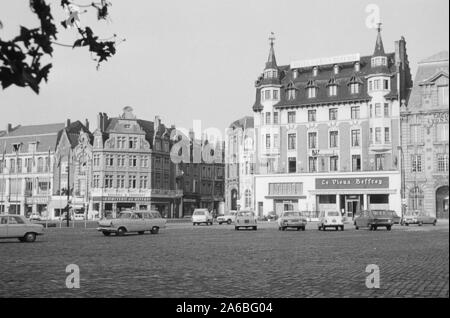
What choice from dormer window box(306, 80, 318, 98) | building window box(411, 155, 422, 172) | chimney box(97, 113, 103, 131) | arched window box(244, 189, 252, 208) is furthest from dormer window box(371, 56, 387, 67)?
chimney box(97, 113, 103, 131)

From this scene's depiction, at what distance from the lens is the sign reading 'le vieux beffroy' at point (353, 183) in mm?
55109

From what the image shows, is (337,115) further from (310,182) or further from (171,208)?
(171,208)

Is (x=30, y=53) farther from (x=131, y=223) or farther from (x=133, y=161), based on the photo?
(x=133, y=161)

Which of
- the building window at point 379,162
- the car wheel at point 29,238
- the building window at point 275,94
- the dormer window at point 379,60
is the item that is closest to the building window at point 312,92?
the building window at point 275,94

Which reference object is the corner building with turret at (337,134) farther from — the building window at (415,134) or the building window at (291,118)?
the building window at (415,134)

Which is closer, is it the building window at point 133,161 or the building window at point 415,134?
the building window at point 415,134

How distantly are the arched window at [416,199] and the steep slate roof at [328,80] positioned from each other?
9.71 metres


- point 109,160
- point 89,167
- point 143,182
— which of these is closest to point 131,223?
point 109,160

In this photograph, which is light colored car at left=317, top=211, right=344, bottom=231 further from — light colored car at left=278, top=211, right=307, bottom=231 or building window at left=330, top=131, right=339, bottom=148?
building window at left=330, top=131, right=339, bottom=148

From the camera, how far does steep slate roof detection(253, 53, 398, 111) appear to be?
175ft

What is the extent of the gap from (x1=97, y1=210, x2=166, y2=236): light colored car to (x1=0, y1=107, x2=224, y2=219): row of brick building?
41.3 m

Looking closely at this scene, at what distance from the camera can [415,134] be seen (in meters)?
56.3

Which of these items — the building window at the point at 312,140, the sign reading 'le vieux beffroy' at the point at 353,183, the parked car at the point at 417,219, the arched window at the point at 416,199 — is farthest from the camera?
the arched window at the point at 416,199
